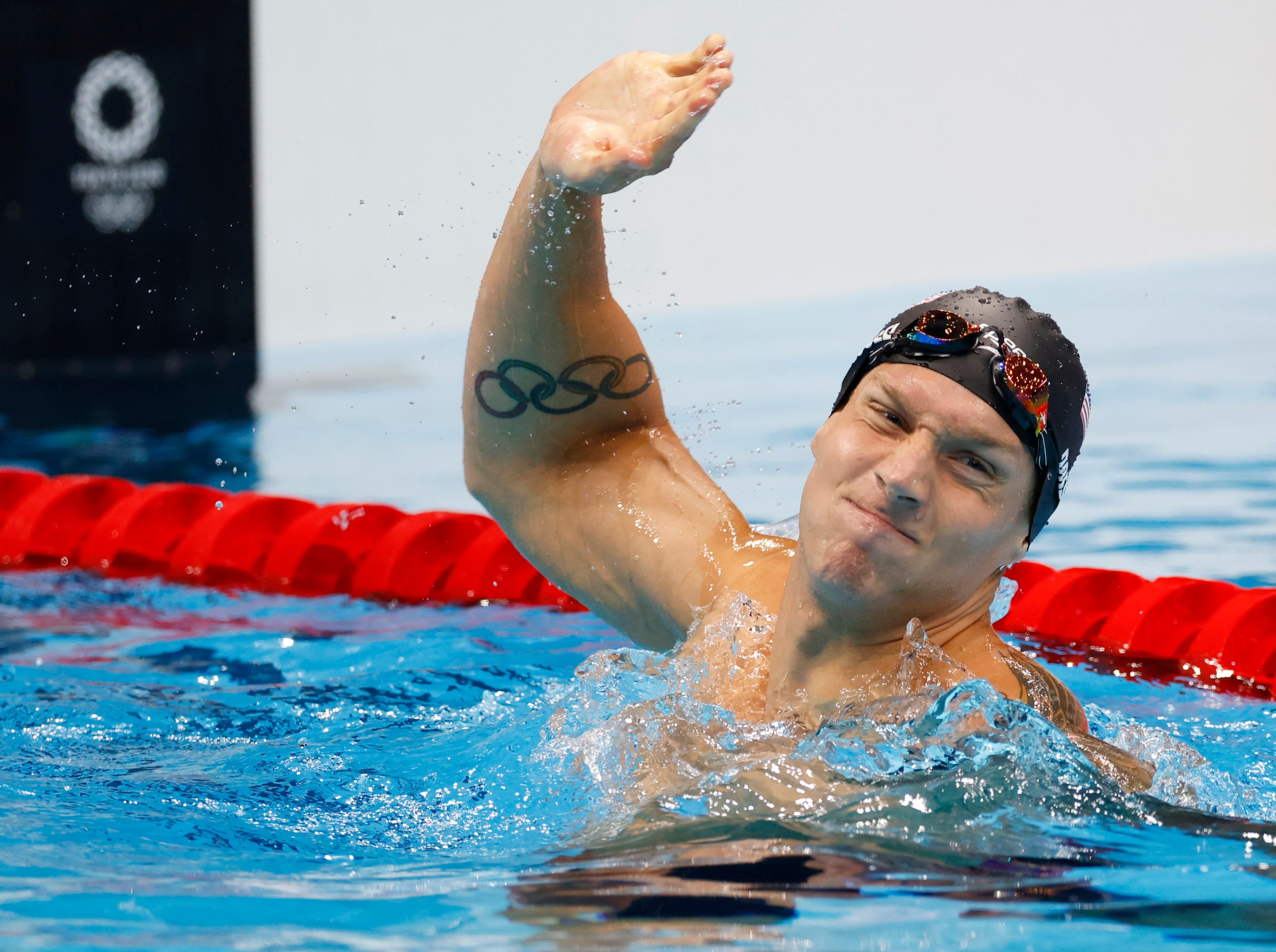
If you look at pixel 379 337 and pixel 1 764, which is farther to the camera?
pixel 379 337

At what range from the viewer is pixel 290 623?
145 inches

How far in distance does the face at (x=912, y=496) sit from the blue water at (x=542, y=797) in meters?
0.17

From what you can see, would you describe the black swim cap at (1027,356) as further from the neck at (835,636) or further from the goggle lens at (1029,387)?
the neck at (835,636)

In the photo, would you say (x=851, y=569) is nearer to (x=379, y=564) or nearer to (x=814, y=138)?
(x=379, y=564)

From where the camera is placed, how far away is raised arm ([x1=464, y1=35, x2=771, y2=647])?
2.19 m

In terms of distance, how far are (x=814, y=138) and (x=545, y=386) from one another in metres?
7.40

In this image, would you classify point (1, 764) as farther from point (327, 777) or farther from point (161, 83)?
point (161, 83)

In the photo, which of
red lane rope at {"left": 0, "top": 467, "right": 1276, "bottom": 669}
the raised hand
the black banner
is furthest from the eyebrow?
the black banner

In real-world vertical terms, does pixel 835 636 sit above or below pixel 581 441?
below

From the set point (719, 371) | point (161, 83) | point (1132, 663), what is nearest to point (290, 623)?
point (1132, 663)

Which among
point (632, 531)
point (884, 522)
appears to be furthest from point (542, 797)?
point (884, 522)

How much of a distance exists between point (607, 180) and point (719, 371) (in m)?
6.41

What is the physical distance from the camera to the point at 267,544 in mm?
4164

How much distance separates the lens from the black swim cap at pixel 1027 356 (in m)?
1.80
